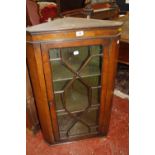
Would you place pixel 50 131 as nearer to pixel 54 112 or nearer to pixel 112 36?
pixel 54 112

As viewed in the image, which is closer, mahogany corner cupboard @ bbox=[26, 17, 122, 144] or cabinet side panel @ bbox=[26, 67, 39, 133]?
mahogany corner cupboard @ bbox=[26, 17, 122, 144]

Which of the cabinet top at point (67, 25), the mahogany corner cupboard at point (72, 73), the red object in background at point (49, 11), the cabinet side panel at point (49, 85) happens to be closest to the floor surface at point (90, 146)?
the mahogany corner cupboard at point (72, 73)

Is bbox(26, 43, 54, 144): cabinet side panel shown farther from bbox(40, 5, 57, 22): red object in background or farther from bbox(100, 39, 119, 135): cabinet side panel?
bbox(40, 5, 57, 22): red object in background

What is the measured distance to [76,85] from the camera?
59.7 inches

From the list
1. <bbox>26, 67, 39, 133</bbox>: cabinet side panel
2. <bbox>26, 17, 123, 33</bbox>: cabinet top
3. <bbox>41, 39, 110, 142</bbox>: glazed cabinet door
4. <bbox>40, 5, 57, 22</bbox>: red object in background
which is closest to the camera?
<bbox>26, 17, 123, 33</bbox>: cabinet top

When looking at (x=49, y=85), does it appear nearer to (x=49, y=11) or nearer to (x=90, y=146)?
(x=90, y=146)

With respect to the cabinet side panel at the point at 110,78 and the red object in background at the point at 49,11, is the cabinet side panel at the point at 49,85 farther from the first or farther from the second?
the red object in background at the point at 49,11

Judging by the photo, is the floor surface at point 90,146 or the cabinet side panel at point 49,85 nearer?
the cabinet side panel at point 49,85

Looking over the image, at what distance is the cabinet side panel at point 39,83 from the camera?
1302 millimetres

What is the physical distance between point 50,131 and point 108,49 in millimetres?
767

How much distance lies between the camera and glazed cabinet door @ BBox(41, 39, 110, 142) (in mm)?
1354

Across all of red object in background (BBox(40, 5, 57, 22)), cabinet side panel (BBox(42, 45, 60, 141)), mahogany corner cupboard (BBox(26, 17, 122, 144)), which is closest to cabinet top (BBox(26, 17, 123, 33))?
mahogany corner cupboard (BBox(26, 17, 122, 144))

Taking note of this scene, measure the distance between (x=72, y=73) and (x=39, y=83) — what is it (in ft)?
0.75
